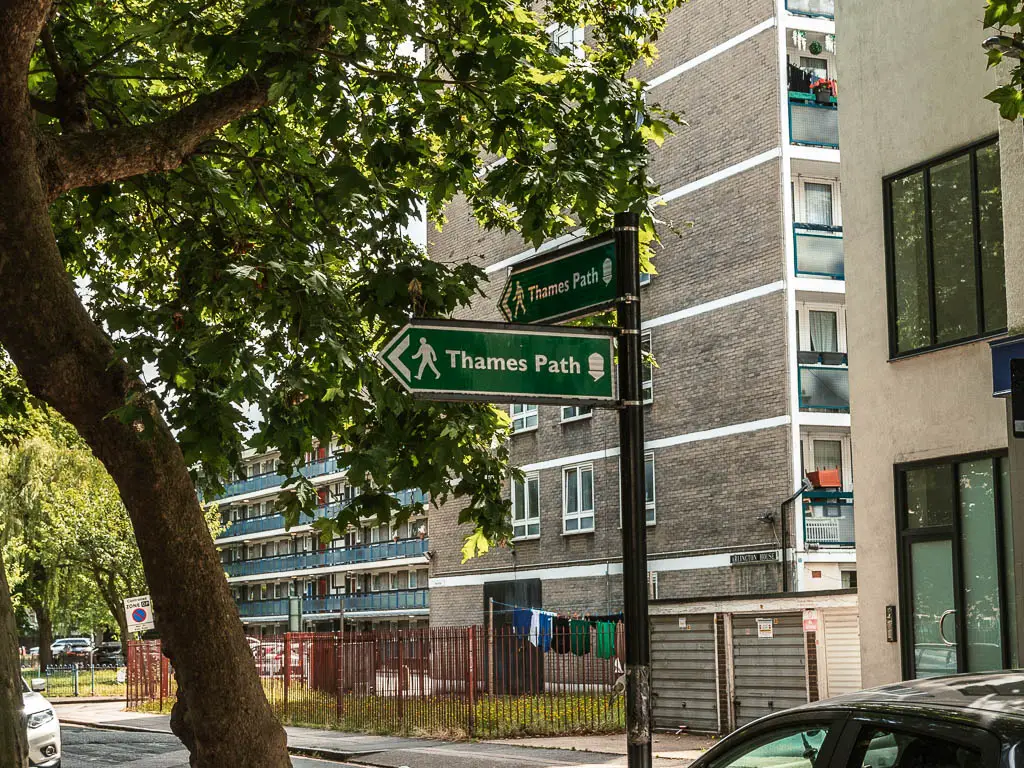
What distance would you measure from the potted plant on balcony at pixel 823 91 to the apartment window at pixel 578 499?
10971 mm

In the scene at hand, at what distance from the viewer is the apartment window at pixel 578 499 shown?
35031 millimetres

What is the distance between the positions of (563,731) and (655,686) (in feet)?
6.49

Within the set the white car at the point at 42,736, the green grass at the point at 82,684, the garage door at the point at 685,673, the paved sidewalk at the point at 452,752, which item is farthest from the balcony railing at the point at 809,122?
the green grass at the point at 82,684

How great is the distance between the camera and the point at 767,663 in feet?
70.0

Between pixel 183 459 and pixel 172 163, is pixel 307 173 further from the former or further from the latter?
pixel 183 459

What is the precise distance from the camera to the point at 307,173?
40.0 feet

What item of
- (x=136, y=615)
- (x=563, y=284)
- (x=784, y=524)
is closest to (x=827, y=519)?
(x=784, y=524)

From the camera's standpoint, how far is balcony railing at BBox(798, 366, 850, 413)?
29.0 metres

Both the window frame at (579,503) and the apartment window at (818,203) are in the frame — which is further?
the window frame at (579,503)

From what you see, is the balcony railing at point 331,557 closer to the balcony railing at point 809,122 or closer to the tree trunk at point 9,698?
the balcony railing at point 809,122

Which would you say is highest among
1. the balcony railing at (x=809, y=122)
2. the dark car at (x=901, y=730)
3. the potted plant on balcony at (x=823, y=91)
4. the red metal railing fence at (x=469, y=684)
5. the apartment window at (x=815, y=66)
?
the apartment window at (x=815, y=66)

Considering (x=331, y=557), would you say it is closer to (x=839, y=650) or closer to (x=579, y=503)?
(x=579, y=503)

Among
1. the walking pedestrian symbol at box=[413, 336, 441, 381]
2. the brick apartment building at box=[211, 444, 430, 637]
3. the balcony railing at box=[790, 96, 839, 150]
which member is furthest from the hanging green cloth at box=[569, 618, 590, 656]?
the brick apartment building at box=[211, 444, 430, 637]

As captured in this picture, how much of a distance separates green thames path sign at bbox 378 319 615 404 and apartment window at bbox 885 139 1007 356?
351 inches
